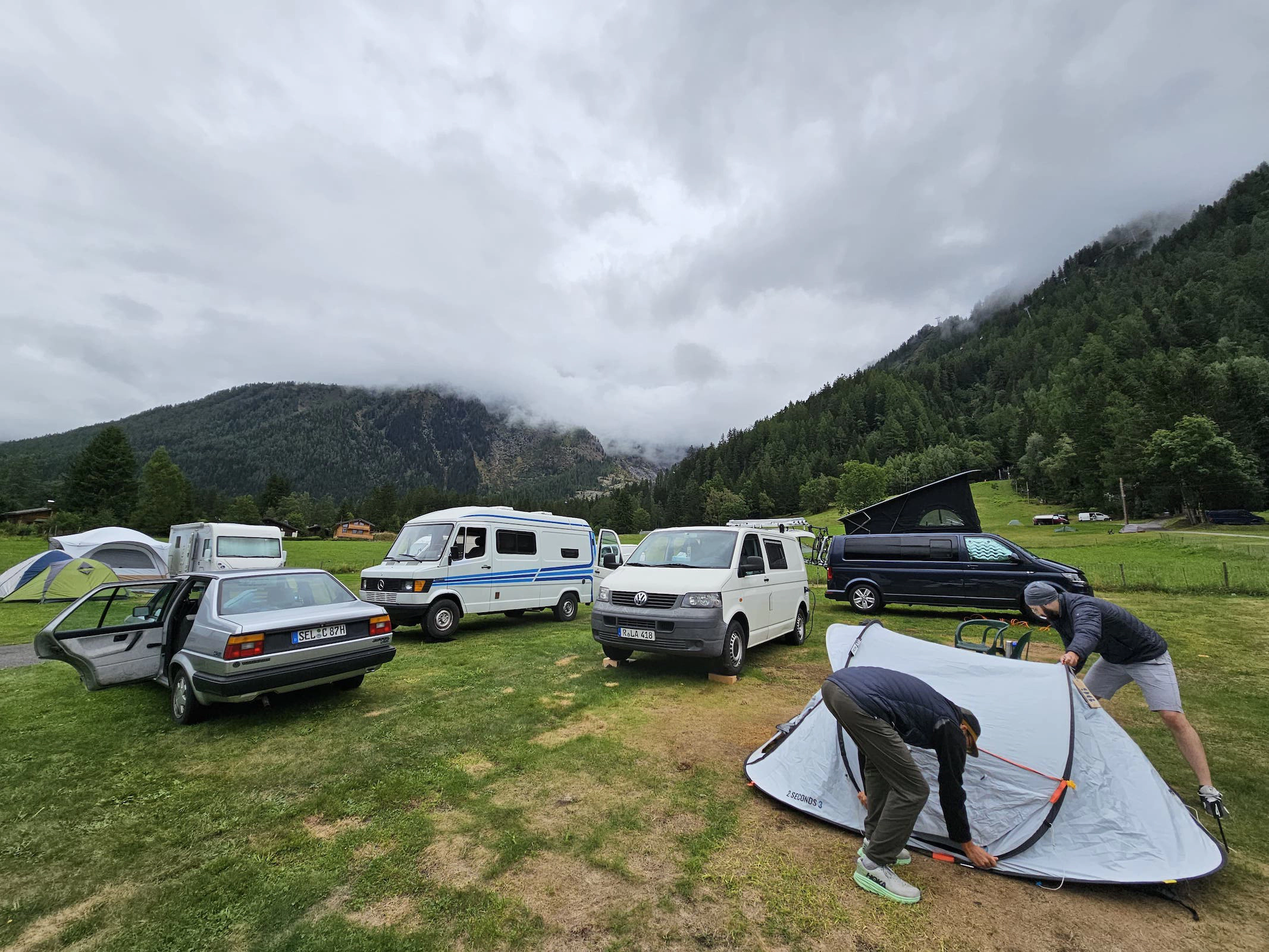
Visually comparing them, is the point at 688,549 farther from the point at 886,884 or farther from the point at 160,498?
the point at 160,498

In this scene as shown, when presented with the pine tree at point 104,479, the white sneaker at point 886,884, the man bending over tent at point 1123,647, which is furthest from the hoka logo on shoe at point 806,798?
the pine tree at point 104,479

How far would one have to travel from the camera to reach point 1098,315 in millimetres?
120500

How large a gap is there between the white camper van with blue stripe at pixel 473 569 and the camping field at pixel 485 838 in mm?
3564

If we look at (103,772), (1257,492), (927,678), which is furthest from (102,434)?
(1257,492)

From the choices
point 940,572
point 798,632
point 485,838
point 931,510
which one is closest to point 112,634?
point 485,838

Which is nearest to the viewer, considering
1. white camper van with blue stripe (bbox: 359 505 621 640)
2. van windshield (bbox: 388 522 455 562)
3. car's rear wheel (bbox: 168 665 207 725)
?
car's rear wheel (bbox: 168 665 207 725)

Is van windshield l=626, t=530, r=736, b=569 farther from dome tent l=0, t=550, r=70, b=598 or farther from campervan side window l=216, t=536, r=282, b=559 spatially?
dome tent l=0, t=550, r=70, b=598

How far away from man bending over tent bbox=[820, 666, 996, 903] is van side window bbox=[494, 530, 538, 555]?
912cm

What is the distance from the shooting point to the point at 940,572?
12539mm

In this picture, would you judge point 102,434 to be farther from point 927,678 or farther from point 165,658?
point 927,678

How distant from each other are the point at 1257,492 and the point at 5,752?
68.1 metres

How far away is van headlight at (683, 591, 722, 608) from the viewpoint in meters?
7.09

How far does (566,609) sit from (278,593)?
7.74m

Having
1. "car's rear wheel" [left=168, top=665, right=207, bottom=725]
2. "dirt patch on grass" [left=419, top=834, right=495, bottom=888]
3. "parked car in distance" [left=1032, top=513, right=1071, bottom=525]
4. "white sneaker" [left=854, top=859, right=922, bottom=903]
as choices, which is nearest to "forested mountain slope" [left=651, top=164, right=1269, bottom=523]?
"parked car in distance" [left=1032, top=513, right=1071, bottom=525]
